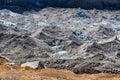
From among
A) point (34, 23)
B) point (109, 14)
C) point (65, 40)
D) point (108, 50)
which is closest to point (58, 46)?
point (65, 40)

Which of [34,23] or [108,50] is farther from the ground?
[34,23]

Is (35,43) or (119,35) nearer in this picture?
(35,43)

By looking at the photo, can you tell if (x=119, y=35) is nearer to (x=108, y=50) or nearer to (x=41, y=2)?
(x=108, y=50)

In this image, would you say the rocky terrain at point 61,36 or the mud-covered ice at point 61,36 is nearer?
the rocky terrain at point 61,36

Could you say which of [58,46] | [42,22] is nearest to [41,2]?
[42,22]

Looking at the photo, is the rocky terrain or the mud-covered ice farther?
the mud-covered ice

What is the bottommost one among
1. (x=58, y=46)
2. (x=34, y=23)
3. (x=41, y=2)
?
(x=58, y=46)

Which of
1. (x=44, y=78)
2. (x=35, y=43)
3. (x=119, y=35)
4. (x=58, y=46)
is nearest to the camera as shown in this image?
(x=44, y=78)

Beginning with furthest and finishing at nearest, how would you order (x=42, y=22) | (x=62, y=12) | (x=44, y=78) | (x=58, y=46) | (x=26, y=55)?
(x=62, y=12) → (x=42, y=22) → (x=58, y=46) → (x=26, y=55) → (x=44, y=78)
